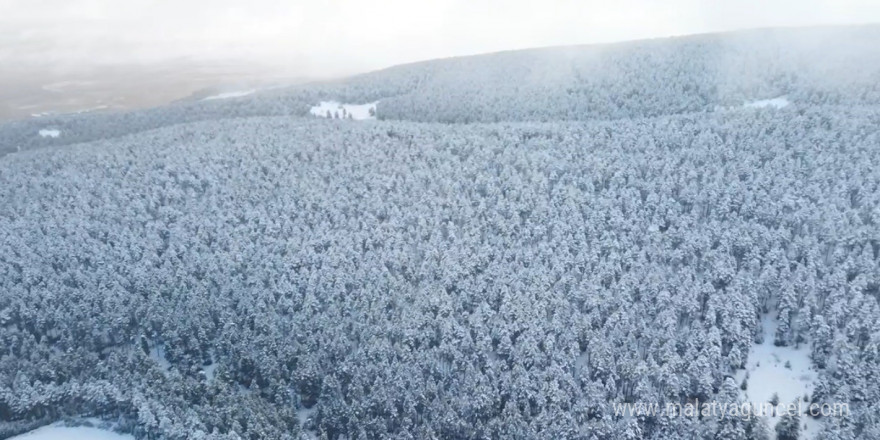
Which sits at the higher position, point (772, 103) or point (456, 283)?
point (772, 103)

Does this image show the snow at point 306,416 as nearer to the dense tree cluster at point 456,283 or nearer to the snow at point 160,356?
the dense tree cluster at point 456,283

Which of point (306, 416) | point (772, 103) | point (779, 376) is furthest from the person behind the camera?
point (772, 103)

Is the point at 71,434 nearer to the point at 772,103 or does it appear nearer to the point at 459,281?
the point at 459,281

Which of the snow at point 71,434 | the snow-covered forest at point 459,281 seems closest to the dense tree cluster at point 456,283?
the snow-covered forest at point 459,281

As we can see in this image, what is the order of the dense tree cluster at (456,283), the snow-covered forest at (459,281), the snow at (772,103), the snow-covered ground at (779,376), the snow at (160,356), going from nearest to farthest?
1. the snow-covered ground at (779,376)
2. the snow-covered forest at (459,281)
3. the dense tree cluster at (456,283)
4. the snow at (160,356)
5. the snow at (772,103)

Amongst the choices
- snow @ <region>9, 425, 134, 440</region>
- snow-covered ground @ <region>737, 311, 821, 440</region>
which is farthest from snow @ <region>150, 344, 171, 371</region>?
snow-covered ground @ <region>737, 311, 821, 440</region>

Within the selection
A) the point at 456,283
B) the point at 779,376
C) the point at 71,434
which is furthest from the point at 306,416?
the point at 779,376
